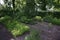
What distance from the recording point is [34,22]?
3.59 metres

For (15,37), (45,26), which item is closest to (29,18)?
(45,26)

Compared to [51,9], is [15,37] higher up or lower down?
lower down

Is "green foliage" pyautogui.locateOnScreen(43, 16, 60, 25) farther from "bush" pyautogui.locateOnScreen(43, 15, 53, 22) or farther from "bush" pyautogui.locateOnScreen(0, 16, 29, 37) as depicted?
"bush" pyautogui.locateOnScreen(0, 16, 29, 37)

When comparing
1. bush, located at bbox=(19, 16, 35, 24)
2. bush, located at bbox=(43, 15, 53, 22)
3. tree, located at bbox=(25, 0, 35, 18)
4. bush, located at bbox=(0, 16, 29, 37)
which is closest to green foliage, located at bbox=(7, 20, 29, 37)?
bush, located at bbox=(0, 16, 29, 37)

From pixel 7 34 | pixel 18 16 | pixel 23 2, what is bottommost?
pixel 7 34

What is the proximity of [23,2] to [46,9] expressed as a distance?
1.87ft

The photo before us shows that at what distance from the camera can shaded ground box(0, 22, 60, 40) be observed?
10.4 ft

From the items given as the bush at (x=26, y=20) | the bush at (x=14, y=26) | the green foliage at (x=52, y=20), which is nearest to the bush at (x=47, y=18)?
the green foliage at (x=52, y=20)

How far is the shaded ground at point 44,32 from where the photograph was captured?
3.16 metres

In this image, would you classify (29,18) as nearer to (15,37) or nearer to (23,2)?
(23,2)

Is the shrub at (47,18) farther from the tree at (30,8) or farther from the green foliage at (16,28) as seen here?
the green foliage at (16,28)

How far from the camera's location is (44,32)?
130 inches

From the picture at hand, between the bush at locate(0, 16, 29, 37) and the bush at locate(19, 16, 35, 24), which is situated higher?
the bush at locate(19, 16, 35, 24)

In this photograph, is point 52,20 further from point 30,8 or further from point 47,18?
point 30,8
